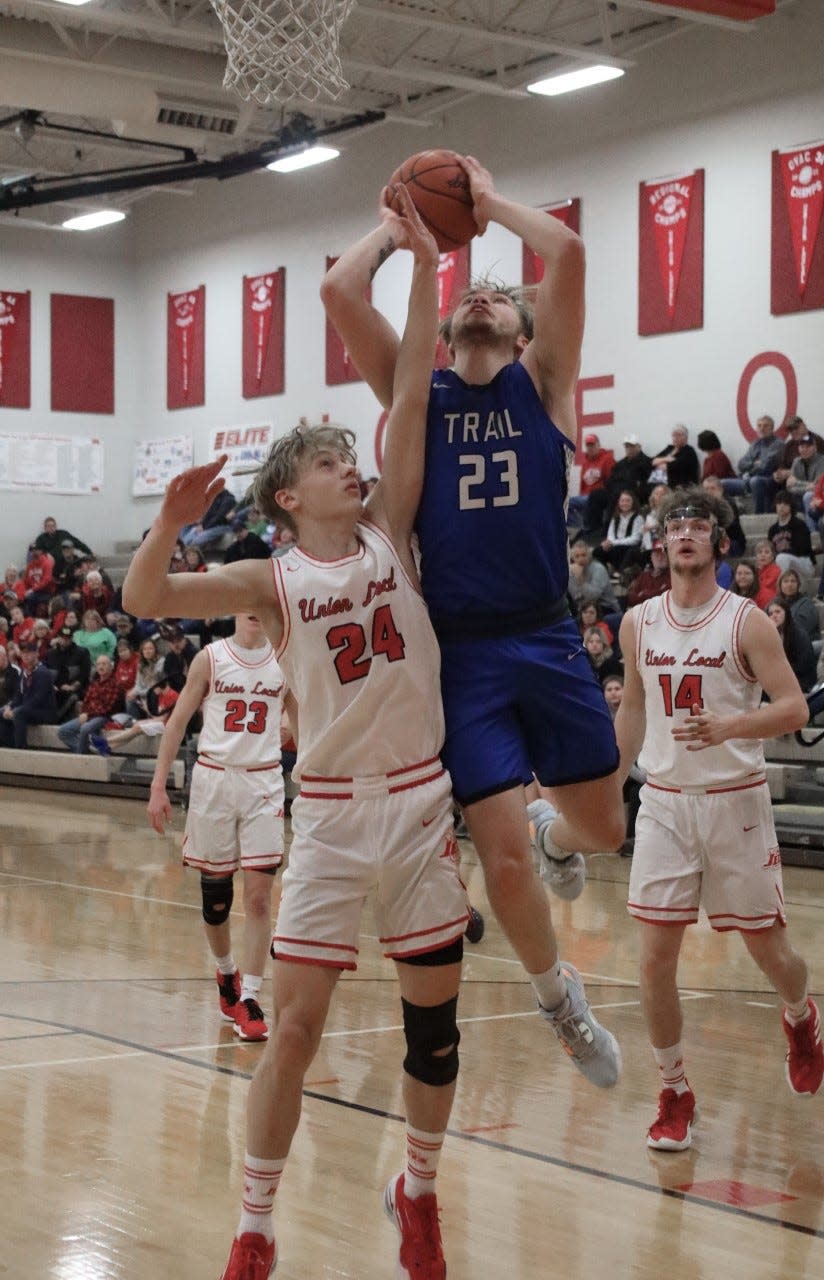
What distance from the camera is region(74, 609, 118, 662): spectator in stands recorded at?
19.6m

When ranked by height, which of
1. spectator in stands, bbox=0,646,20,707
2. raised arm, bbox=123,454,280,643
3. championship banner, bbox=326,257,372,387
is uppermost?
championship banner, bbox=326,257,372,387

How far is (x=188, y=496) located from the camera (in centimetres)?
351

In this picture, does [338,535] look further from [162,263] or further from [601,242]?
[162,263]

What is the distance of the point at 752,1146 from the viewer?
4.86 metres

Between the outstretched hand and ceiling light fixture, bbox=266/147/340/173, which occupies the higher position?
ceiling light fixture, bbox=266/147/340/173

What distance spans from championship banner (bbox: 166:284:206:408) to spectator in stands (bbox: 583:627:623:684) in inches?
528

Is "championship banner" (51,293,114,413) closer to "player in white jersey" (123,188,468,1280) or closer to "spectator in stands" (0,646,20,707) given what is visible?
"spectator in stands" (0,646,20,707)

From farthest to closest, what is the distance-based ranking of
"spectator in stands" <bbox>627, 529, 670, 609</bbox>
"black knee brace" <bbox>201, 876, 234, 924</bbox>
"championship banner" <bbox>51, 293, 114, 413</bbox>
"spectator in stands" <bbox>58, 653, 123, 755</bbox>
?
"championship banner" <bbox>51, 293, 114, 413</bbox> < "spectator in stands" <bbox>58, 653, 123, 755</bbox> < "spectator in stands" <bbox>627, 529, 670, 609</bbox> < "black knee brace" <bbox>201, 876, 234, 924</bbox>

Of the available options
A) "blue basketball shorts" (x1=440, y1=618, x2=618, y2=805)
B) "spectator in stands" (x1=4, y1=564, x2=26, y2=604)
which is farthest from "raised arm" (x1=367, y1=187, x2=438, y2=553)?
"spectator in stands" (x1=4, y1=564, x2=26, y2=604)

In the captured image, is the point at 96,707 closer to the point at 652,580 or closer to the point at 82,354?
the point at 652,580

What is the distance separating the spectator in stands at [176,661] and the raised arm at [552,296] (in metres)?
13.0

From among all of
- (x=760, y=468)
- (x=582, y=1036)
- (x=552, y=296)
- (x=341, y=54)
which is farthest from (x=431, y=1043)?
(x=341, y=54)

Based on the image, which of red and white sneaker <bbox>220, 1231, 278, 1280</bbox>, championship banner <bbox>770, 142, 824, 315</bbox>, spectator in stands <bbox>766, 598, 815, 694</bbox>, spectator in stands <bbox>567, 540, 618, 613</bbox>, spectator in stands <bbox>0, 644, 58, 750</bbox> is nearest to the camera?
red and white sneaker <bbox>220, 1231, 278, 1280</bbox>

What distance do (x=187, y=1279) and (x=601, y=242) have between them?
16610 millimetres
